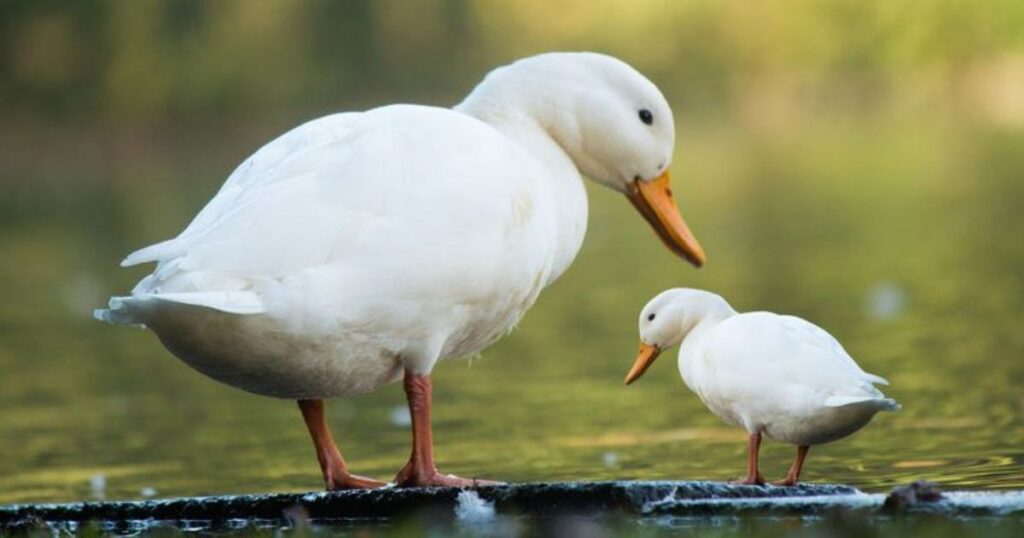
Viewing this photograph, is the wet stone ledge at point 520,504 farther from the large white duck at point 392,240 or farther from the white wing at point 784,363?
the white wing at point 784,363

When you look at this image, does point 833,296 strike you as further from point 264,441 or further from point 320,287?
point 320,287

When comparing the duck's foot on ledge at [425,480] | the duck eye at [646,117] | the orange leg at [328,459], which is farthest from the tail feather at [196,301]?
the duck eye at [646,117]

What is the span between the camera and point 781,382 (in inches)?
209

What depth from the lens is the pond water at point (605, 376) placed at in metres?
6.55

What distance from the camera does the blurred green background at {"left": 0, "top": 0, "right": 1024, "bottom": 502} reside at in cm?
689

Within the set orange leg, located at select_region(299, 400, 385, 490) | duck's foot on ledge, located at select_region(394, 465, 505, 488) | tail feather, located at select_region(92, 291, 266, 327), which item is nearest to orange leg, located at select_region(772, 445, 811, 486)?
duck's foot on ledge, located at select_region(394, 465, 505, 488)

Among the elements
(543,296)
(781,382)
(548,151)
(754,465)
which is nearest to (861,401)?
(781,382)

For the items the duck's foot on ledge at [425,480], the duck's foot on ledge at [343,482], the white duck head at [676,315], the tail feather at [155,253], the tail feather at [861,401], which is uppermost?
the white duck head at [676,315]

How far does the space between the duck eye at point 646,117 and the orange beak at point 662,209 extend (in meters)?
0.23

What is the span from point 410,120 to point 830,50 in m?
73.7

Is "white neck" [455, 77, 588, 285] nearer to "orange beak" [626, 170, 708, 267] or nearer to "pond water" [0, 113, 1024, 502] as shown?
"orange beak" [626, 170, 708, 267]

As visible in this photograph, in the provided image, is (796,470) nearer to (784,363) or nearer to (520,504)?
(784,363)

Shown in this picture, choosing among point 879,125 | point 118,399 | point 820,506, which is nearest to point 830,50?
point 879,125

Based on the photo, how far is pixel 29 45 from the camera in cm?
5181
